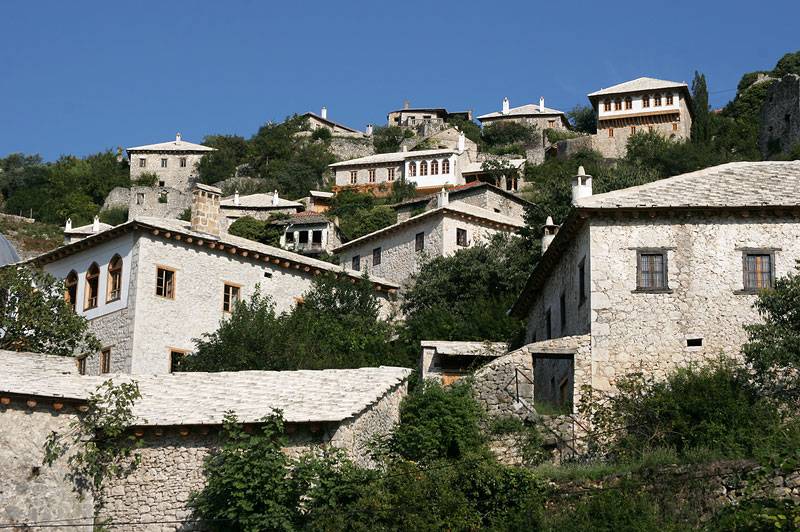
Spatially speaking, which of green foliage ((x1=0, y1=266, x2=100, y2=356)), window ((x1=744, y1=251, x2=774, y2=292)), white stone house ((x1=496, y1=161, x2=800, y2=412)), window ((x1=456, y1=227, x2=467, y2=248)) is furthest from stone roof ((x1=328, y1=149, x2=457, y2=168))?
window ((x1=744, y1=251, x2=774, y2=292))

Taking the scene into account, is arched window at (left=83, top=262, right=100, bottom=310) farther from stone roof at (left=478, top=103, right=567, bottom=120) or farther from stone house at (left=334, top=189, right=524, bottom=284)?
stone roof at (left=478, top=103, right=567, bottom=120)

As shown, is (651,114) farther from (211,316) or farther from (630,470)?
(630,470)

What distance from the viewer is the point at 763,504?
23562 millimetres

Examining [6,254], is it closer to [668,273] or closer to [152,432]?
[152,432]

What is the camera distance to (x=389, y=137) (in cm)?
11925

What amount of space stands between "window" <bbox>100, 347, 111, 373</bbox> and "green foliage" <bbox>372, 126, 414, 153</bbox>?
241 feet

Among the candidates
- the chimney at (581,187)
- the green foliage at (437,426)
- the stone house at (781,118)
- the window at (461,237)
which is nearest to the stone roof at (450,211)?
the window at (461,237)

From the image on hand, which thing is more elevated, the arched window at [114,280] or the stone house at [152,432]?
the arched window at [114,280]

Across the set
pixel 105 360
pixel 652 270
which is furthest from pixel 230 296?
pixel 652 270

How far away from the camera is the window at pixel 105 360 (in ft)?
142

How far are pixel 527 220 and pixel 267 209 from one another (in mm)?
39621

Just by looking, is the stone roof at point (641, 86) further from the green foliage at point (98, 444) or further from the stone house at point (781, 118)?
the green foliage at point (98, 444)

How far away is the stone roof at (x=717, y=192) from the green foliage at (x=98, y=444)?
41.2 ft

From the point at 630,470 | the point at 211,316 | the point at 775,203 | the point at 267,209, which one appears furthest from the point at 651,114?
the point at 630,470
